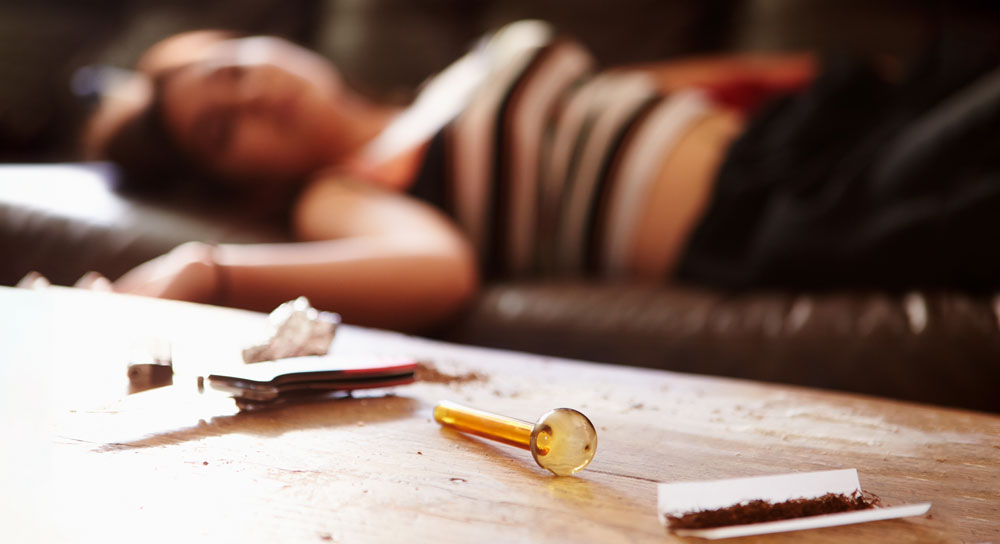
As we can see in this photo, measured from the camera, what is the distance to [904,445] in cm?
45

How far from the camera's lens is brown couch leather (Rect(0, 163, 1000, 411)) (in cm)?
83


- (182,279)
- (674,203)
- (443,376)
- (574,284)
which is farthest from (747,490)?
(674,203)

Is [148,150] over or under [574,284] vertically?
over

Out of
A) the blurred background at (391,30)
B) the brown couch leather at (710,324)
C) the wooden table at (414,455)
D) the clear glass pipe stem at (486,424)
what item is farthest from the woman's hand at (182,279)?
the blurred background at (391,30)

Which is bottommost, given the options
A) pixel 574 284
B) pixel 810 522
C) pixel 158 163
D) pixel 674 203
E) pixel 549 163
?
pixel 810 522

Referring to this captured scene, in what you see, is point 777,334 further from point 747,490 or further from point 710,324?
point 747,490

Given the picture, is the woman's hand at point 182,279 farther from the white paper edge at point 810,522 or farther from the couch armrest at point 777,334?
the white paper edge at point 810,522

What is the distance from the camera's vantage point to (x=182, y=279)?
2.82ft

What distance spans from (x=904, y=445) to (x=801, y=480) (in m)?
0.15

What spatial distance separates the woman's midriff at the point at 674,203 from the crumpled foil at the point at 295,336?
798mm

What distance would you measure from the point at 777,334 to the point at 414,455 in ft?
2.11

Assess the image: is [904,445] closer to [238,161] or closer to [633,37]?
[238,161]

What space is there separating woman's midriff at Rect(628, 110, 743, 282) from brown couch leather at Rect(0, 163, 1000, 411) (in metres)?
0.13

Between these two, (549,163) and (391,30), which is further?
(391,30)
